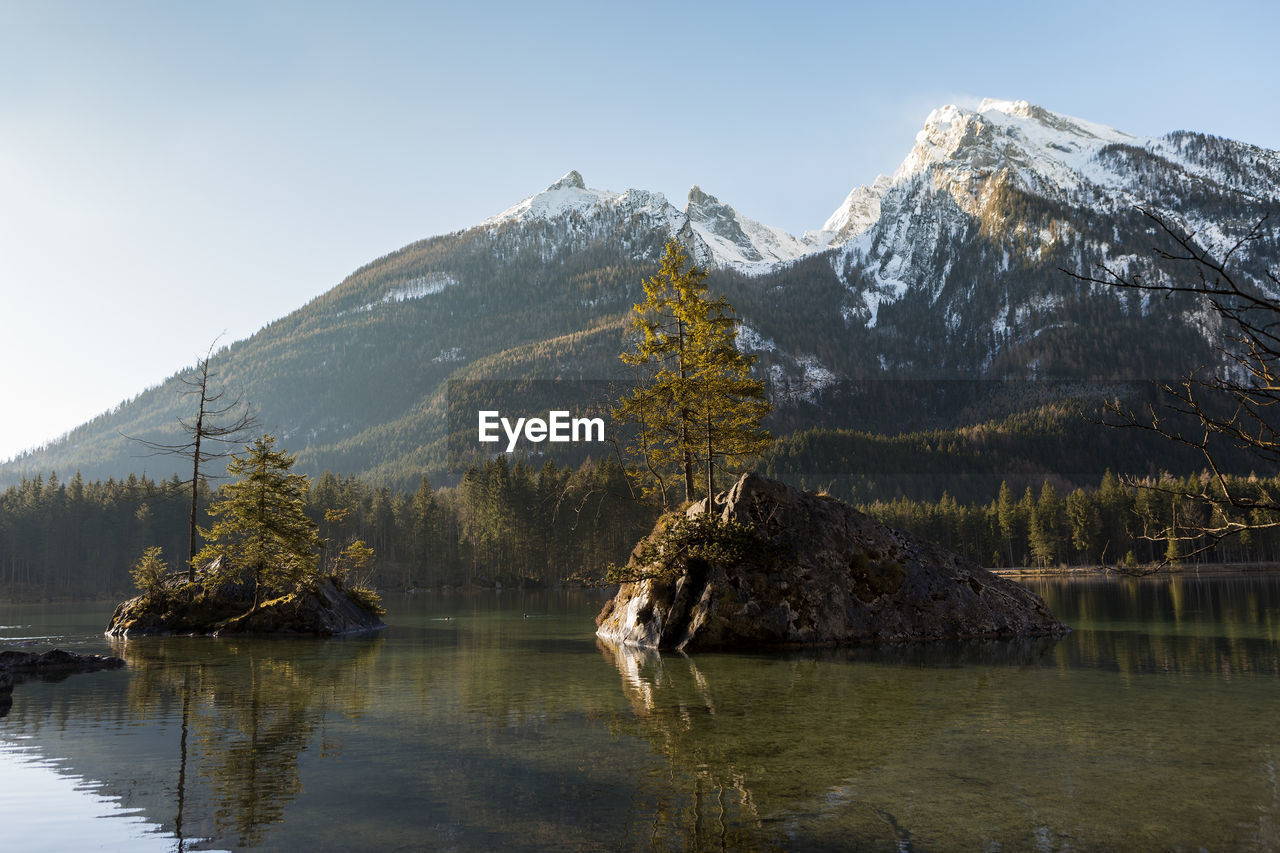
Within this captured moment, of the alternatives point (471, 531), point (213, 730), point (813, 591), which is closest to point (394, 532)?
point (471, 531)

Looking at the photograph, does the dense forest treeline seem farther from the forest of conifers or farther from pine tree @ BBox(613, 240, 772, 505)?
pine tree @ BBox(613, 240, 772, 505)

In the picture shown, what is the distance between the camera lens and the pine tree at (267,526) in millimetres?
35500

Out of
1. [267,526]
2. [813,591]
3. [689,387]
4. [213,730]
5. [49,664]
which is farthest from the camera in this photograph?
[267,526]

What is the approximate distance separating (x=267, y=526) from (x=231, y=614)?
16.0 feet

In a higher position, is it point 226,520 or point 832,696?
point 226,520

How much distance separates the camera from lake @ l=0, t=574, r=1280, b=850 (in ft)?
25.8

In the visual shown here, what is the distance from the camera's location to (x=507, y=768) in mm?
10492

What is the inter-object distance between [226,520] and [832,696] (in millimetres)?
30288

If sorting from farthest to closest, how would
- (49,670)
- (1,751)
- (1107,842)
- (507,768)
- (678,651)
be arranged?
1. (678,651)
2. (49,670)
3. (1,751)
4. (507,768)
5. (1107,842)

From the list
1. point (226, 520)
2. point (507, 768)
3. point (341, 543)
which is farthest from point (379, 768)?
point (341, 543)

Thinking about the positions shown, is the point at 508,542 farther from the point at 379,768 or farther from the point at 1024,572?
the point at 379,768

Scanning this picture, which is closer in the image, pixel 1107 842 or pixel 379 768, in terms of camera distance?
pixel 1107 842

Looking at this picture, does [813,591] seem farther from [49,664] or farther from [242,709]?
[49,664]

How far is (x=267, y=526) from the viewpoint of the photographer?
3544 centimetres
